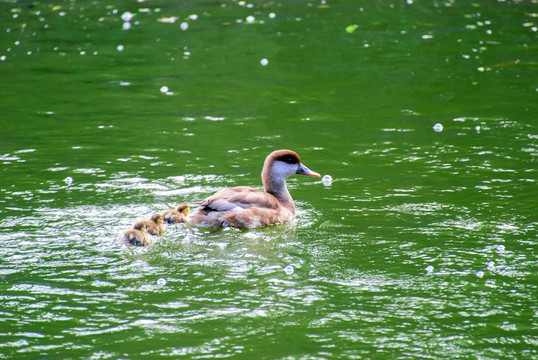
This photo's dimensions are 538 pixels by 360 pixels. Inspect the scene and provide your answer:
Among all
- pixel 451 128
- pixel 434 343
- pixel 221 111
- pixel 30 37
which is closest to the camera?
pixel 434 343

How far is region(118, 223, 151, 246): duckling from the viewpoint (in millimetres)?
7883

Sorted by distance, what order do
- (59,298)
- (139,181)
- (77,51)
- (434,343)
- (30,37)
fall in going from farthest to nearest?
(30,37) < (77,51) < (139,181) < (59,298) < (434,343)

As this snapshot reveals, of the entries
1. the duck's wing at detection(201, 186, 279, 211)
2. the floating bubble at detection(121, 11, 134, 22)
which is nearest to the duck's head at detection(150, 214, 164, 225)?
the duck's wing at detection(201, 186, 279, 211)

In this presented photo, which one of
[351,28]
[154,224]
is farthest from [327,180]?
[351,28]

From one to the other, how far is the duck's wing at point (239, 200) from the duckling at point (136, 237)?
2.95ft

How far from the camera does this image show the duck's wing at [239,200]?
870cm

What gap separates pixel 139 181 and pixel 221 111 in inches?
136

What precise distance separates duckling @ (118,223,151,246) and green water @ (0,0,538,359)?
0.08 meters

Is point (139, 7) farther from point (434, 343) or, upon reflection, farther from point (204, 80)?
point (434, 343)

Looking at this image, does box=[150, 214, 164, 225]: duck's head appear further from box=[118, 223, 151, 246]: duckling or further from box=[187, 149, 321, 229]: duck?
box=[187, 149, 321, 229]: duck

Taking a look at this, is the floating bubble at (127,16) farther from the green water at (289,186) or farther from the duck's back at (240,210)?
the duck's back at (240,210)

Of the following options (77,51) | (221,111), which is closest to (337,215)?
(221,111)

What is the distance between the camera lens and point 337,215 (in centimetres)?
904

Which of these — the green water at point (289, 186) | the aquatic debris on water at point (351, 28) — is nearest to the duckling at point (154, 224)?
the green water at point (289, 186)
